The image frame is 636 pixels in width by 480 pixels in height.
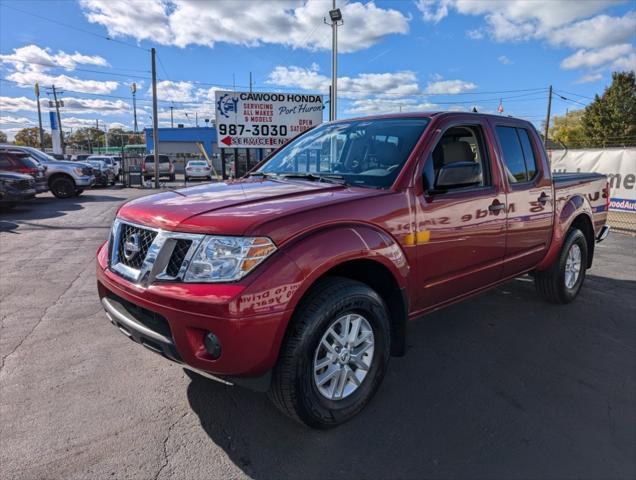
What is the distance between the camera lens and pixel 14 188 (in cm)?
1186

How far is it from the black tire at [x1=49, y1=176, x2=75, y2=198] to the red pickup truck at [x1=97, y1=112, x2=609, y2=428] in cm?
1478

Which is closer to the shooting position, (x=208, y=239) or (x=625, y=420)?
(x=208, y=239)

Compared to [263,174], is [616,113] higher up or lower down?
higher up

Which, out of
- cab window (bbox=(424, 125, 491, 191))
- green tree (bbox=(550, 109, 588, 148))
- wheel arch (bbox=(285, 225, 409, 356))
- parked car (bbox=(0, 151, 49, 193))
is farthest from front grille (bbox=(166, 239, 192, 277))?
green tree (bbox=(550, 109, 588, 148))

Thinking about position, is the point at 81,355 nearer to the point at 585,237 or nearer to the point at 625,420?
the point at 625,420

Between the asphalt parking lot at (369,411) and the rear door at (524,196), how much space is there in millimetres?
735

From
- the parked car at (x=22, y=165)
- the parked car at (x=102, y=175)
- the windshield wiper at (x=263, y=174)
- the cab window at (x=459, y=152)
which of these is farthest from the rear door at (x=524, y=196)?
the parked car at (x=102, y=175)

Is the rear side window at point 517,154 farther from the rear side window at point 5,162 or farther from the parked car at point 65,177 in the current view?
the parked car at point 65,177

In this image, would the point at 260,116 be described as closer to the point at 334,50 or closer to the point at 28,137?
the point at 334,50

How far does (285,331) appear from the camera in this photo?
7.85 ft

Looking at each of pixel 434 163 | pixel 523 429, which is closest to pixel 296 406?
pixel 523 429

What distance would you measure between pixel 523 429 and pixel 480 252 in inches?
53.7

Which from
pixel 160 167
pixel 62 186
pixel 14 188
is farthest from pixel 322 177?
pixel 160 167

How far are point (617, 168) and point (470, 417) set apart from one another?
33.7 feet
